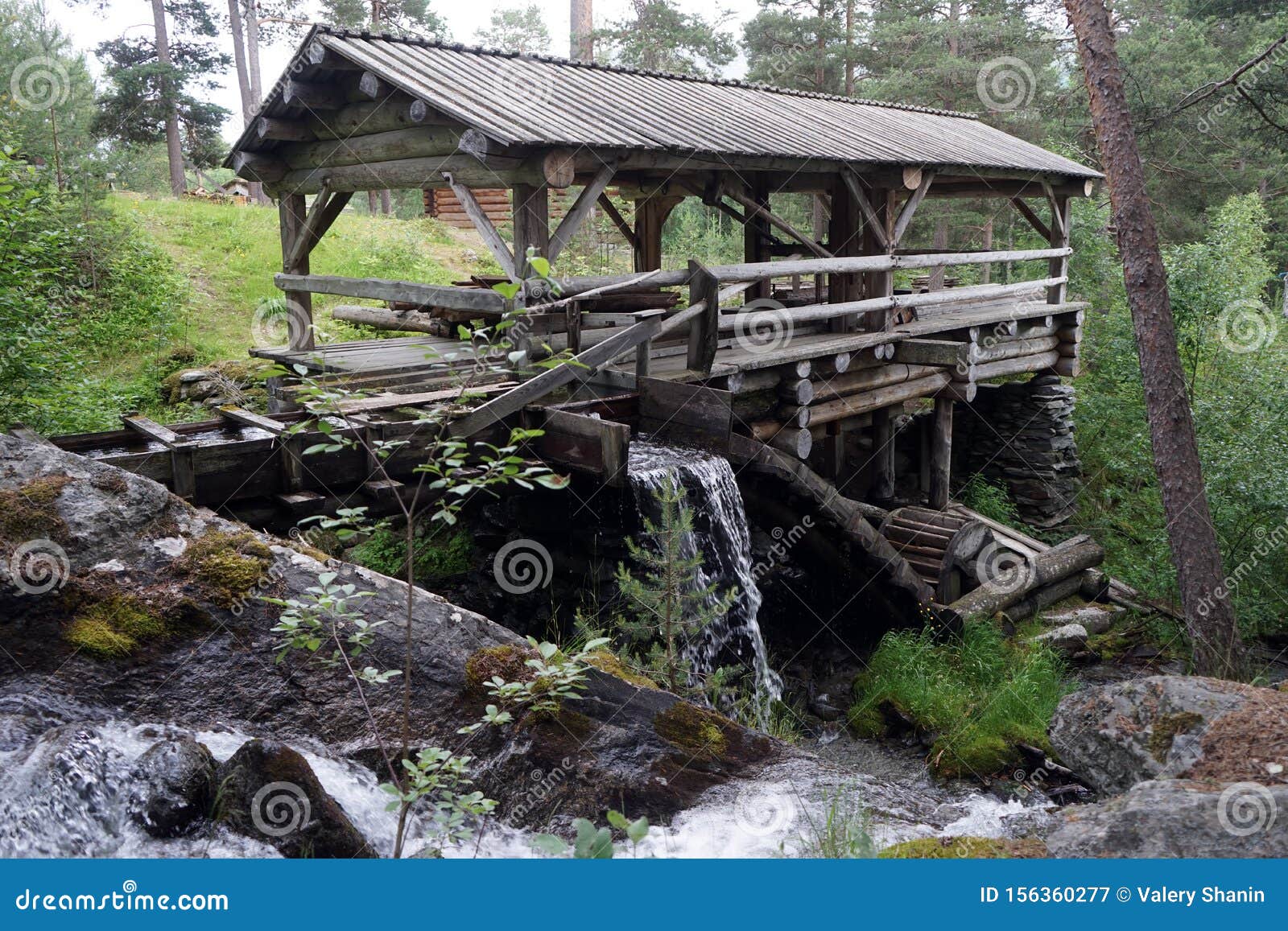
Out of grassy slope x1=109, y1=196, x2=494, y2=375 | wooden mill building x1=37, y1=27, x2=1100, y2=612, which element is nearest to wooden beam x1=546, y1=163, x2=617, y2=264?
wooden mill building x1=37, y1=27, x2=1100, y2=612

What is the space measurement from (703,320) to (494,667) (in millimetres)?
4748

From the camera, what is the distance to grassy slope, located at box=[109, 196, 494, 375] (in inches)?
564

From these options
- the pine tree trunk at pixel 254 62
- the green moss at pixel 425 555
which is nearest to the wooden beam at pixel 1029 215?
the green moss at pixel 425 555

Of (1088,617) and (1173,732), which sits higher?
(1173,732)

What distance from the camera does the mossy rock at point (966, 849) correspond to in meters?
3.42

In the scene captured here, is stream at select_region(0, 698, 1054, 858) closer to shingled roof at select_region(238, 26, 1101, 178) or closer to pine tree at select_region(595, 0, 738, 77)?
shingled roof at select_region(238, 26, 1101, 178)

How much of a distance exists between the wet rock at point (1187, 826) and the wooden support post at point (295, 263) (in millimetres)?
8838

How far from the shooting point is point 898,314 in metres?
13.3

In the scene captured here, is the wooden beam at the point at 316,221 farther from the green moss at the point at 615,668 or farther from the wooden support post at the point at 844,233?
the green moss at the point at 615,668

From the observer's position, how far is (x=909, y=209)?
11.5 m

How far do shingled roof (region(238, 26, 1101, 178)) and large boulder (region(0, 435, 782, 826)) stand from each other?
13.2 feet

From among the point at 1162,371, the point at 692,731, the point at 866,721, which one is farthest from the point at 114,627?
the point at 1162,371

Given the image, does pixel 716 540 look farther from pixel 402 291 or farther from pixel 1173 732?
pixel 1173 732

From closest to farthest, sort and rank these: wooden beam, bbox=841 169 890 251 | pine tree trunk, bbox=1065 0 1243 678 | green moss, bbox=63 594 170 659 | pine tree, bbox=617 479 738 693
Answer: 1. green moss, bbox=63 594 170 659
2. pine tree, bbox=617 479 738 693
3. pine tree trunk, bbox=1065 0 1243 678
4. wooden beam, bbox=841 169 890 251
